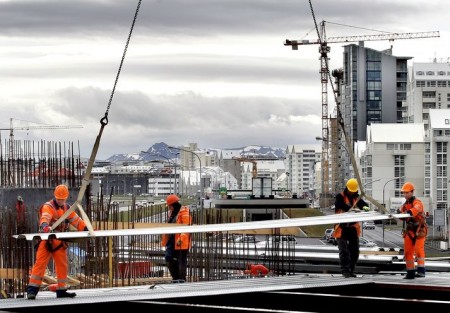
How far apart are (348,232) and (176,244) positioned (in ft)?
11.3

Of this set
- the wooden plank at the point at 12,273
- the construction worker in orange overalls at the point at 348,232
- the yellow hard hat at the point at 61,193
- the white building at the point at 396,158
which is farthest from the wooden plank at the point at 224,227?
the white building at the point at 396,158

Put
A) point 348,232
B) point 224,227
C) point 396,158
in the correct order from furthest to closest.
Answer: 1. point 396,158
2. point 348,232
3. point 224,227

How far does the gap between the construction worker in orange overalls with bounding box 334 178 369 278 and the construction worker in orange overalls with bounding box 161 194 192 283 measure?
3108 millimetres

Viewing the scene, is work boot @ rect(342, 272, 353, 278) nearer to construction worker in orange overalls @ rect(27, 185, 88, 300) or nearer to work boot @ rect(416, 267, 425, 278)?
work boot @ rect(416, 267, 425, 278)

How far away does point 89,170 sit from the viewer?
635 inches

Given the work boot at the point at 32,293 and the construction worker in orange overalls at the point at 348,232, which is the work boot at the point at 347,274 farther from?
the work boot at the point at 32,293

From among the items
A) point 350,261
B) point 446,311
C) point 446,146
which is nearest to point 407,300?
point 446,311

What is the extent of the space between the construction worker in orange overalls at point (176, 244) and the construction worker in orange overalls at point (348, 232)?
10.2 feet

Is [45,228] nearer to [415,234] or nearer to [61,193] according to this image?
[61,193]

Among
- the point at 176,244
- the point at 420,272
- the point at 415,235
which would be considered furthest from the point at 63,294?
the point at 420,272

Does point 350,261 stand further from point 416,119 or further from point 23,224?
point 416,119

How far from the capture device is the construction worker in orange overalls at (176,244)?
19.8m

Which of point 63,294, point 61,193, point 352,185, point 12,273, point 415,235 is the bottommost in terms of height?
point 12,273

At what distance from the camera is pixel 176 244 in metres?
19.8
